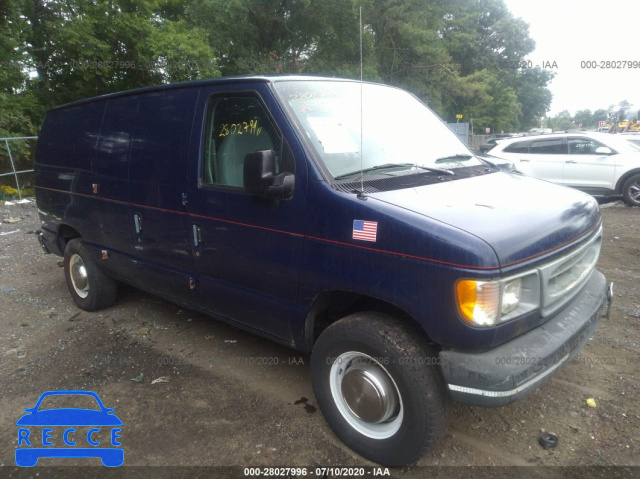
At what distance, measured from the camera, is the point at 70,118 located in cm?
484

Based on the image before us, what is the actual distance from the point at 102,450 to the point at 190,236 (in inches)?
60.3

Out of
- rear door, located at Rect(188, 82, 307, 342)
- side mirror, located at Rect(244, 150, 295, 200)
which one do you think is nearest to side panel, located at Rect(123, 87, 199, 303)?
rear door, located at Rect(188, 82, 307, 342)

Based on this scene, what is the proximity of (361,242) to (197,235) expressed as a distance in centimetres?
148

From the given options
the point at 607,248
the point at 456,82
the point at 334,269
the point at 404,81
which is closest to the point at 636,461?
the point at 334,269

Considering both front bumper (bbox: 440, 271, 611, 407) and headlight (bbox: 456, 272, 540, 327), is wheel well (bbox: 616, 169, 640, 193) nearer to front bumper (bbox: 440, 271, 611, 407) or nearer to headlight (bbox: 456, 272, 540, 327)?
front bumper (bbox: 440, 271, 611, 407)

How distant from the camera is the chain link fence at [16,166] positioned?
12.5 meters

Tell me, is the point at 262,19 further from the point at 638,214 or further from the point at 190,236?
the point at 190,236

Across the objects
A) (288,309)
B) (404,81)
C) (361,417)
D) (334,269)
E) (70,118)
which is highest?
(404,81)

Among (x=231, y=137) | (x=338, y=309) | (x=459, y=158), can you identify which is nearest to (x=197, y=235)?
(x=231, y=137)

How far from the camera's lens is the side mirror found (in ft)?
8.73

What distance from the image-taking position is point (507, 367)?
7.36 feet

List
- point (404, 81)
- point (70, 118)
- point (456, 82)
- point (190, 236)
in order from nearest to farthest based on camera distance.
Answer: point (190, 236) → point (70, 118) → point (404, 81) → point (456, 82)

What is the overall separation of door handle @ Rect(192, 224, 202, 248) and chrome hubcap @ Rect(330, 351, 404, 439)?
1403mm

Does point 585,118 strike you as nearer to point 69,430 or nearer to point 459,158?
point 459,158
